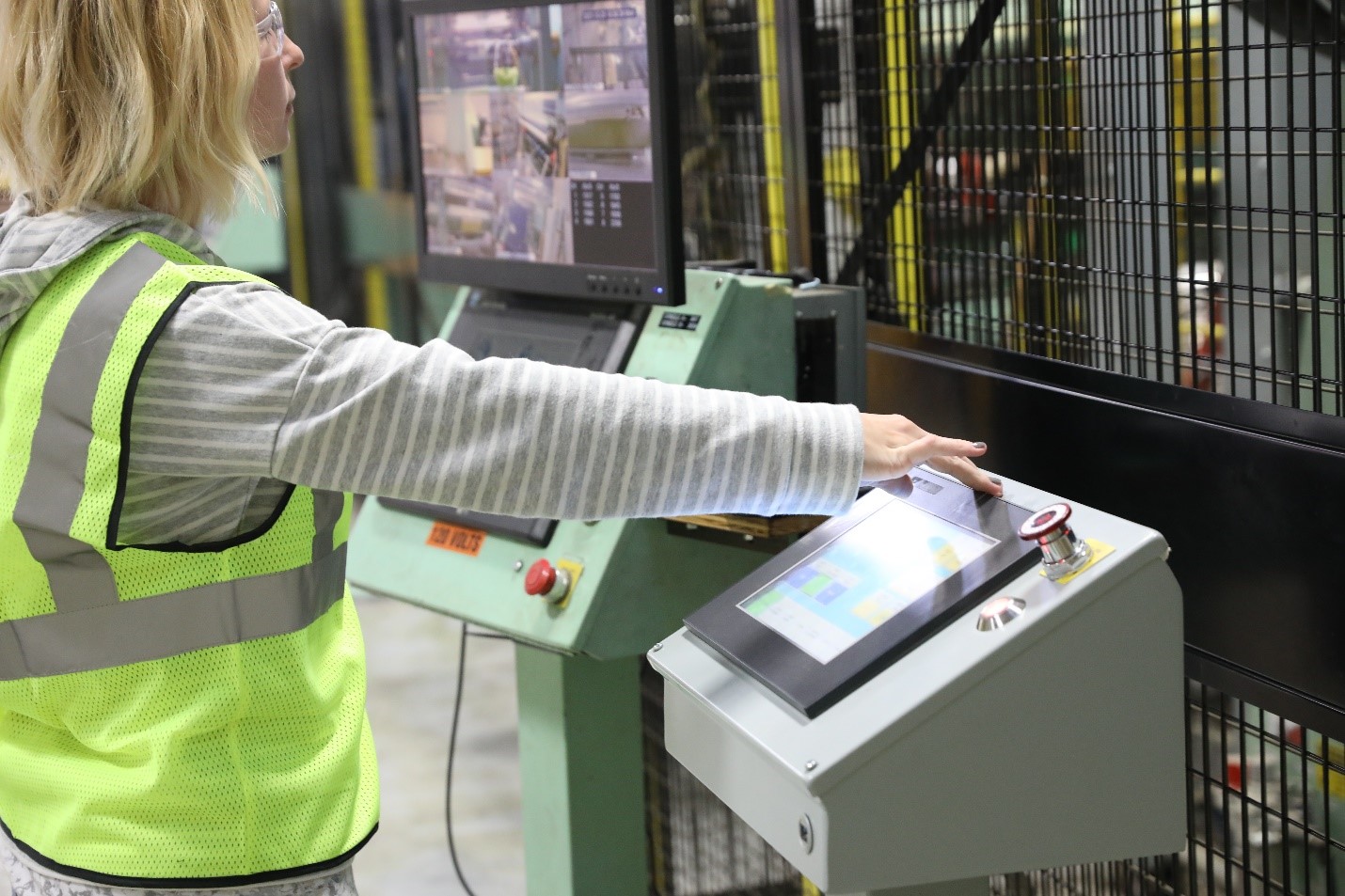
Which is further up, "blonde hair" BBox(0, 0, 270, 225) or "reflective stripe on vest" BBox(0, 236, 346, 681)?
"blonde hair" BBox(0, 0, 270, 225)

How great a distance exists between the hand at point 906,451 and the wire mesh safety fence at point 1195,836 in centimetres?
54

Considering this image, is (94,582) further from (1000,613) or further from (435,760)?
(435,760)

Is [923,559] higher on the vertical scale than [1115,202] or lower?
lower

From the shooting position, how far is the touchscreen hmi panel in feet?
3.76

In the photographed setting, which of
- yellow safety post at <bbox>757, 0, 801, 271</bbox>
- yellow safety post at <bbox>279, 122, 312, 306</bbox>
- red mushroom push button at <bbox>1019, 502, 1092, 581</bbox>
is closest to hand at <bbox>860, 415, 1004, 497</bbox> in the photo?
red mushroom push button at <bbox>1019, 502, 1092, 581</bbox>

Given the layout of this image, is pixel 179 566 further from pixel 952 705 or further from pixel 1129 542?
pixel 1129 542

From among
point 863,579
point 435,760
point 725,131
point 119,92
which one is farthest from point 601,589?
point 435,760

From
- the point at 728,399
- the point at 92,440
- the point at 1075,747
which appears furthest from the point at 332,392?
the point at 1075,747

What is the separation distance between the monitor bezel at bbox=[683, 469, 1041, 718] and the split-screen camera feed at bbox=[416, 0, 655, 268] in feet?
2.10

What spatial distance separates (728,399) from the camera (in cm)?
109

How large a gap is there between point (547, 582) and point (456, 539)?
27cm

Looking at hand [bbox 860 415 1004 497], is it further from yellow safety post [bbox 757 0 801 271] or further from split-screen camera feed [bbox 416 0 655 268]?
yellow safety post [bbox 757 0 801 271]

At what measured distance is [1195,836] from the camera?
180 cm

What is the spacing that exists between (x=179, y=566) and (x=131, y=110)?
352 mm
